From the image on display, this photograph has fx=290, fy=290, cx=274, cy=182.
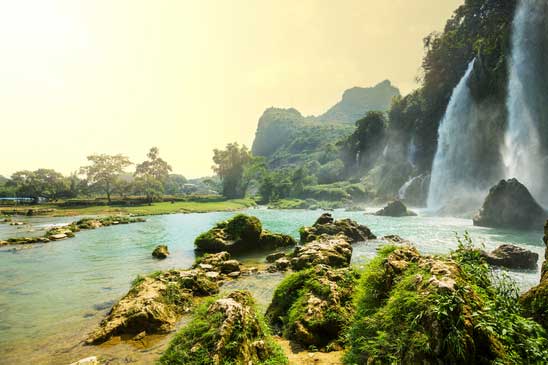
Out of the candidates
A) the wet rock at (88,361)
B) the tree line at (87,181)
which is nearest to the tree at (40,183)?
the tree line at (87,181)

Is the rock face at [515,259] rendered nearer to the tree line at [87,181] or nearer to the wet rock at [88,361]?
the wet rock at [88,361]

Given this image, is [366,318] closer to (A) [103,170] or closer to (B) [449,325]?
(B) [449,325]

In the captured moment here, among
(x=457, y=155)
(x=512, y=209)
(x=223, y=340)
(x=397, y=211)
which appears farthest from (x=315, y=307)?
(x=457, y=155)

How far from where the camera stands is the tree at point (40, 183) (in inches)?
3962

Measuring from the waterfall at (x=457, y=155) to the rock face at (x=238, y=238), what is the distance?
46.2 meters

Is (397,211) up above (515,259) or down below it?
above

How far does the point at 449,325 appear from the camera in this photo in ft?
13.5

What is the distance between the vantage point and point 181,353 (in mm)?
6172

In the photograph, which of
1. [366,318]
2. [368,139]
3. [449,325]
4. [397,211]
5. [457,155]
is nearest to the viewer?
[449,325]

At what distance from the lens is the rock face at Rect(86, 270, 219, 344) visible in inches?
397

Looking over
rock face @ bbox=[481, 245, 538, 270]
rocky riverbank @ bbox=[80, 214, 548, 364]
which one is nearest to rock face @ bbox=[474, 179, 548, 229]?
rock face @ bbox=[481, 245, 538, 270]

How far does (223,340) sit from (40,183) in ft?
413

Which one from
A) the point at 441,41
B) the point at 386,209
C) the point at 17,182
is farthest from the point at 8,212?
the point at 441,41

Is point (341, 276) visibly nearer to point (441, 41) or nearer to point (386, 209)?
point (386, 209)
